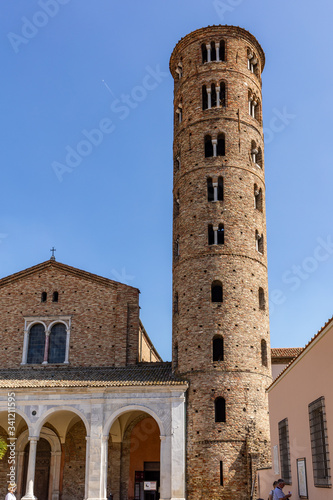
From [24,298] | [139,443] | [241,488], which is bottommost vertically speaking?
[241,488]

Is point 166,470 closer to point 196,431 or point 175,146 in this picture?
point 196,431

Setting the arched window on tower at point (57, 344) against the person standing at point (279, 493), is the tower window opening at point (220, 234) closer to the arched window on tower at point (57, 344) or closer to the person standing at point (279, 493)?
the arched window on tower at point (57, 344)

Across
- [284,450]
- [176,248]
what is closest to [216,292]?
[176,248]

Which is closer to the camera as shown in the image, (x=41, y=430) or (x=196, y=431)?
(x=196, y=431)

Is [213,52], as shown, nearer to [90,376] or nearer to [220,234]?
[220,234]

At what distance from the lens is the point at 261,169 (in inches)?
1137

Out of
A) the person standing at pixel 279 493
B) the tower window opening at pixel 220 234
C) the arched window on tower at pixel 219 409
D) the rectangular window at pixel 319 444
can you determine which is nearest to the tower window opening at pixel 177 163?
the tower window opening at pixel 220 234

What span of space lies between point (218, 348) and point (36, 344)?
9.42 m

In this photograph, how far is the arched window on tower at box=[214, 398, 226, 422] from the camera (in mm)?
23703

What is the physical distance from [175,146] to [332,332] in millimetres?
20037

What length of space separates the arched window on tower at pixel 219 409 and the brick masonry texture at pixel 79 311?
5.40 metres

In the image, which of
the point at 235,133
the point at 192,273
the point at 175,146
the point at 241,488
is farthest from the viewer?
the point at 175,146

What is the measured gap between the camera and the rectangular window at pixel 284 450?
16.0m

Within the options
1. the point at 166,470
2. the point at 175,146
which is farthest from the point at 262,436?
the point at 175,146
